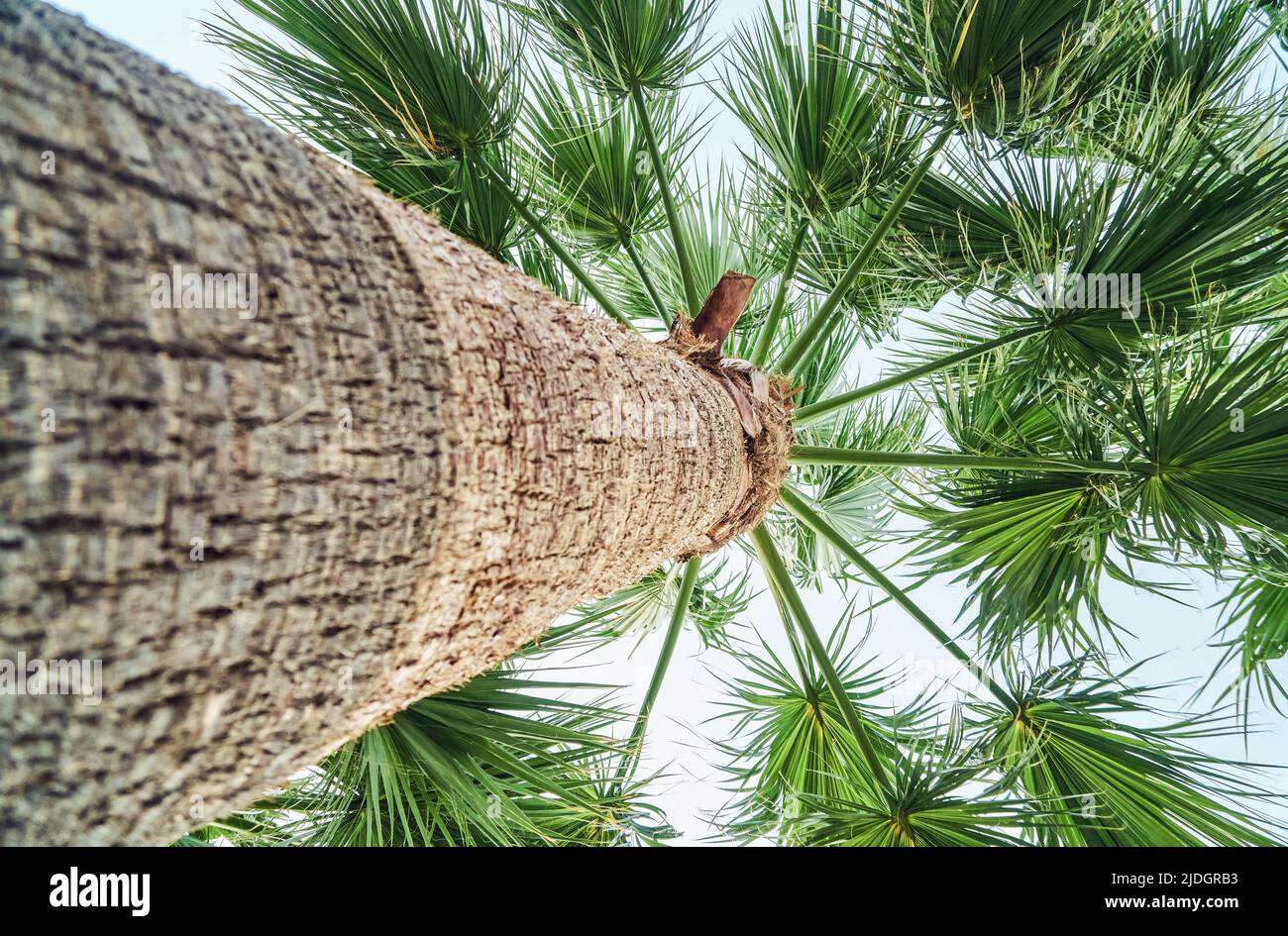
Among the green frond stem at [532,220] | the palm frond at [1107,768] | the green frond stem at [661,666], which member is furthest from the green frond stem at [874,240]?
the palm frond at [1107,768]

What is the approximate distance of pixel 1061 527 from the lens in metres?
2.00

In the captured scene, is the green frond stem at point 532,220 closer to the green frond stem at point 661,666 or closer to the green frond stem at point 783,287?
the green frond stem at point 783,287

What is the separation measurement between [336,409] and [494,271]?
45 centimetres

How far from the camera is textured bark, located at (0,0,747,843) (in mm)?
425

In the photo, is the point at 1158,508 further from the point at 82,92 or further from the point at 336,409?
the point at 82,92

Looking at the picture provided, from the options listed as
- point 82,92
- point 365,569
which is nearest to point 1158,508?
point 365,569

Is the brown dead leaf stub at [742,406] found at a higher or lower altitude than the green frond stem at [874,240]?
lower

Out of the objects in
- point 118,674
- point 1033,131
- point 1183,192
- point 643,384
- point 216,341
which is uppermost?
point 1033,131

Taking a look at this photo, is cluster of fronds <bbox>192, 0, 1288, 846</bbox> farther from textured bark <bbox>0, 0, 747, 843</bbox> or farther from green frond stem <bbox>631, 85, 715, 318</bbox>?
textured bark <bbox>0, 0, 747, 843</bbox>

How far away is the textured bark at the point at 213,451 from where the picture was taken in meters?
0.43

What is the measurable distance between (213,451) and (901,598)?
6.67ft

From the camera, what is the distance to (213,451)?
50 centimetres

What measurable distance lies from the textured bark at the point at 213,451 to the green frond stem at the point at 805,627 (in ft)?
4.64
